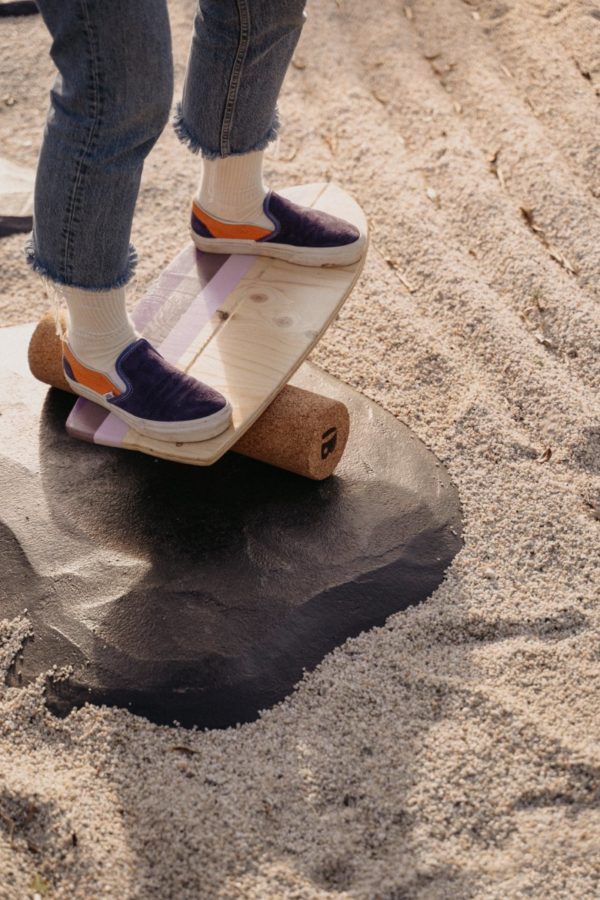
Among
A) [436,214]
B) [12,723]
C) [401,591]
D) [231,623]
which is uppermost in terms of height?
[436,214]

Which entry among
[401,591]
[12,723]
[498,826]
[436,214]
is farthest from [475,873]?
[436,214]

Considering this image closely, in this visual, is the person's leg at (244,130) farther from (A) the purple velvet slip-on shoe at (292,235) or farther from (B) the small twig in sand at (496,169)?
(B) the small twig in sand at (496,169)

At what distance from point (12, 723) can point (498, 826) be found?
897mm

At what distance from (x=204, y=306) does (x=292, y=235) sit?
0.91 ft

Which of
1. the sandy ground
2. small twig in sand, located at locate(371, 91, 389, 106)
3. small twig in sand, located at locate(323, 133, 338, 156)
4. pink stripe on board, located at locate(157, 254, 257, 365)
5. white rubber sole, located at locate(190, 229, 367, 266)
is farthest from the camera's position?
small twig in sand, located at locate(371, 91, 389, 106)

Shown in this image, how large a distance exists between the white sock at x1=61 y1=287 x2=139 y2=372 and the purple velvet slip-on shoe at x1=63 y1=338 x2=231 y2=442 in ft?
0.06

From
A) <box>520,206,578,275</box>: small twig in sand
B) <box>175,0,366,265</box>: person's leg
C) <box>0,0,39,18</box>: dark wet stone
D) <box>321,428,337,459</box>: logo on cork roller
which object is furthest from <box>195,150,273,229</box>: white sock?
<box>0,0,39,18</box>: dark wet stone

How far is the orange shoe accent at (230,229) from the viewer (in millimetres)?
2469

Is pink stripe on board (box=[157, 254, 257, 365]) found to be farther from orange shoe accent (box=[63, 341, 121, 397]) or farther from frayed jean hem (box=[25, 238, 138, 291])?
frayed jean hem (box=[25, 238, 138, 291])

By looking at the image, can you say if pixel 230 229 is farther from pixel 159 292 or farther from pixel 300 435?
pixel 300 435

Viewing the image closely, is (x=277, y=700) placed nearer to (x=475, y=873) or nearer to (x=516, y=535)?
(x=475, y=873)

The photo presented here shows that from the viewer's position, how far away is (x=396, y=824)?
176 cm

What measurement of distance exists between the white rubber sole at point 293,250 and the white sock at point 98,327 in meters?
0.43

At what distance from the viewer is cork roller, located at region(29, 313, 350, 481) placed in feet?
7.38
